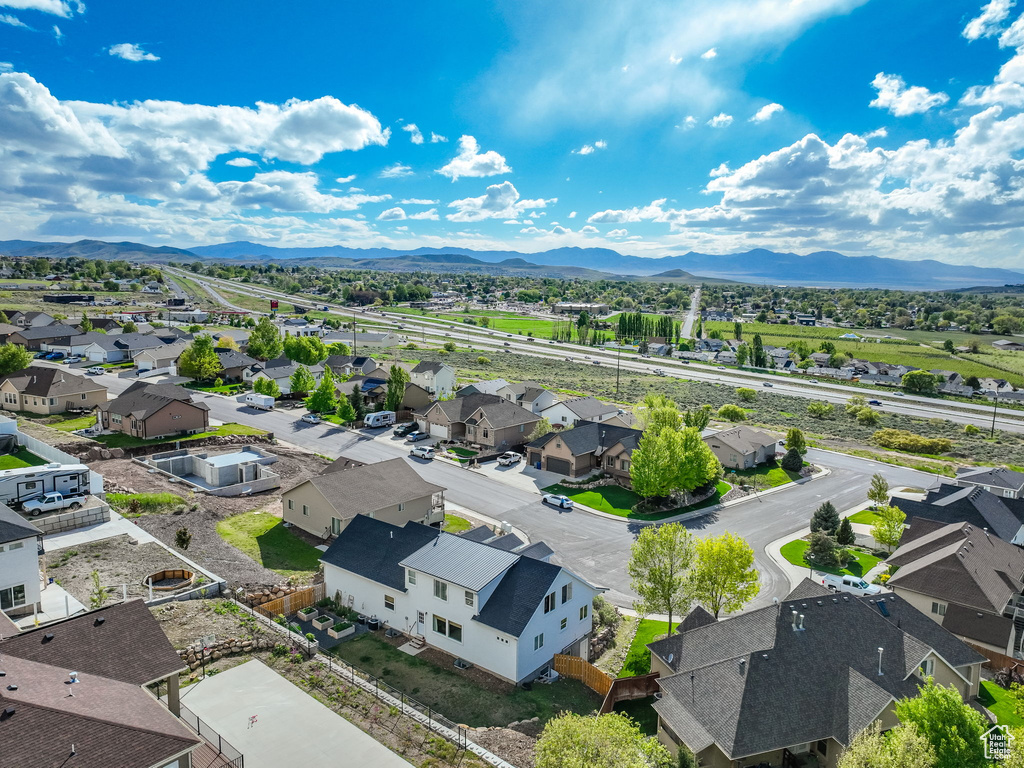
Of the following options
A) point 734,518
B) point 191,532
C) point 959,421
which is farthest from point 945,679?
point 959,421

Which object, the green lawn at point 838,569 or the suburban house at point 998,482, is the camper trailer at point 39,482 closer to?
the green lawn at point 838,569

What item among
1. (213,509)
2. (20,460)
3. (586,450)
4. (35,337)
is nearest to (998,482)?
(586,450)

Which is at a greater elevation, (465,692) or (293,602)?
(293,602)

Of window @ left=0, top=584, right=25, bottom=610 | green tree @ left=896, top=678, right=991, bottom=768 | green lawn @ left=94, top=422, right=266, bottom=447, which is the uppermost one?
green tree @ left=896, top=678, right=991, bottom=768

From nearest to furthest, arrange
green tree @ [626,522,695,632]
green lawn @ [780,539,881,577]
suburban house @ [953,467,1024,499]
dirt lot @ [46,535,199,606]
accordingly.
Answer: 1. dirt lot @ [46,535,199,606]
2. green tree @ [626,522,695,632]
3. green lawn @ [780,539,881,577]
4. suburban house @ [953,467,1024,499]

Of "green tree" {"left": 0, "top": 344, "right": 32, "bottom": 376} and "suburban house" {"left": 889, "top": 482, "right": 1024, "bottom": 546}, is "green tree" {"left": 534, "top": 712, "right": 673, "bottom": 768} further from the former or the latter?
"green tree" {"left": 0, "top": 344, "right": 32, "bottom": 376}

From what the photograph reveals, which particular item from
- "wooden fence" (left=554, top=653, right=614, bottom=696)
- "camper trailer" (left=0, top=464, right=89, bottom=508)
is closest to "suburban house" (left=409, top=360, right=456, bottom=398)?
"camper trailer" (left=0, top=464, right=89, bottom=508)

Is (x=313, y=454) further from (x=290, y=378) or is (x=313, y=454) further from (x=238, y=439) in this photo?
(x=290, y=378)

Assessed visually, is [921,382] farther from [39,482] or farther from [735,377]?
[39,482]
